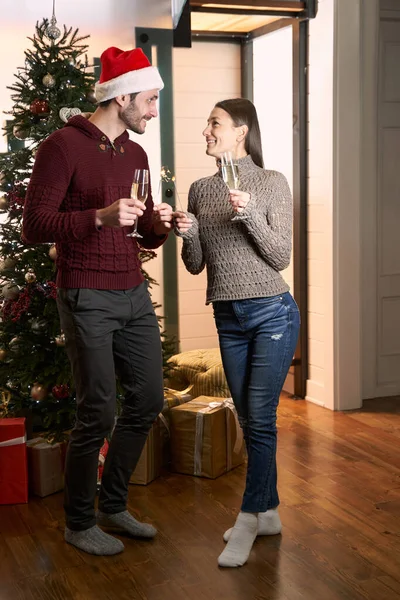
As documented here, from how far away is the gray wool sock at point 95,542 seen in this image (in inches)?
124

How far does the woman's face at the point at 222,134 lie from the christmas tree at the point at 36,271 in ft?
3.18

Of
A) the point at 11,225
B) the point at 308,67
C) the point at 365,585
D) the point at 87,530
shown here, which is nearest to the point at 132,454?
the point at 87,530

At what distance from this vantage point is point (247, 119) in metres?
3.08

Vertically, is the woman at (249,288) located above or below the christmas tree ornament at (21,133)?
below

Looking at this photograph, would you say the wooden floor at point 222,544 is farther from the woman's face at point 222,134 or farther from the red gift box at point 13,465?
the woman's face at point 222,134

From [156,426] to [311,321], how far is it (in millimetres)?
1615

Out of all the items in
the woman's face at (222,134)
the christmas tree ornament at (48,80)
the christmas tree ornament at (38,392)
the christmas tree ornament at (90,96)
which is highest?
the christmas tree ornament at (48,80)

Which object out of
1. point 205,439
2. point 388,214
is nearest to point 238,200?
point 205,439

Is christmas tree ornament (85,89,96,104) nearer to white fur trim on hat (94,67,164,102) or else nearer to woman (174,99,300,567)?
white fur trim on hat (94,67,164,102)

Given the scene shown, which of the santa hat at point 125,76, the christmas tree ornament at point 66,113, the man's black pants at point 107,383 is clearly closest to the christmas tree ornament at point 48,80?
the christmas tree ornament at point 66,113

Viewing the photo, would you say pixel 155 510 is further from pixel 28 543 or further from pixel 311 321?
pixel 311 321

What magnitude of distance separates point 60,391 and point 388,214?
101 inches

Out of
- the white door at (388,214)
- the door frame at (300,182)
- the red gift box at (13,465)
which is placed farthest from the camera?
the white door at (388,214)

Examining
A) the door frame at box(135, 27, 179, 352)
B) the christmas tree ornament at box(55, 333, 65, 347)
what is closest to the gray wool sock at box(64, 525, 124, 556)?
the christmas tree ornament at box(55, 333, 65, 347)
